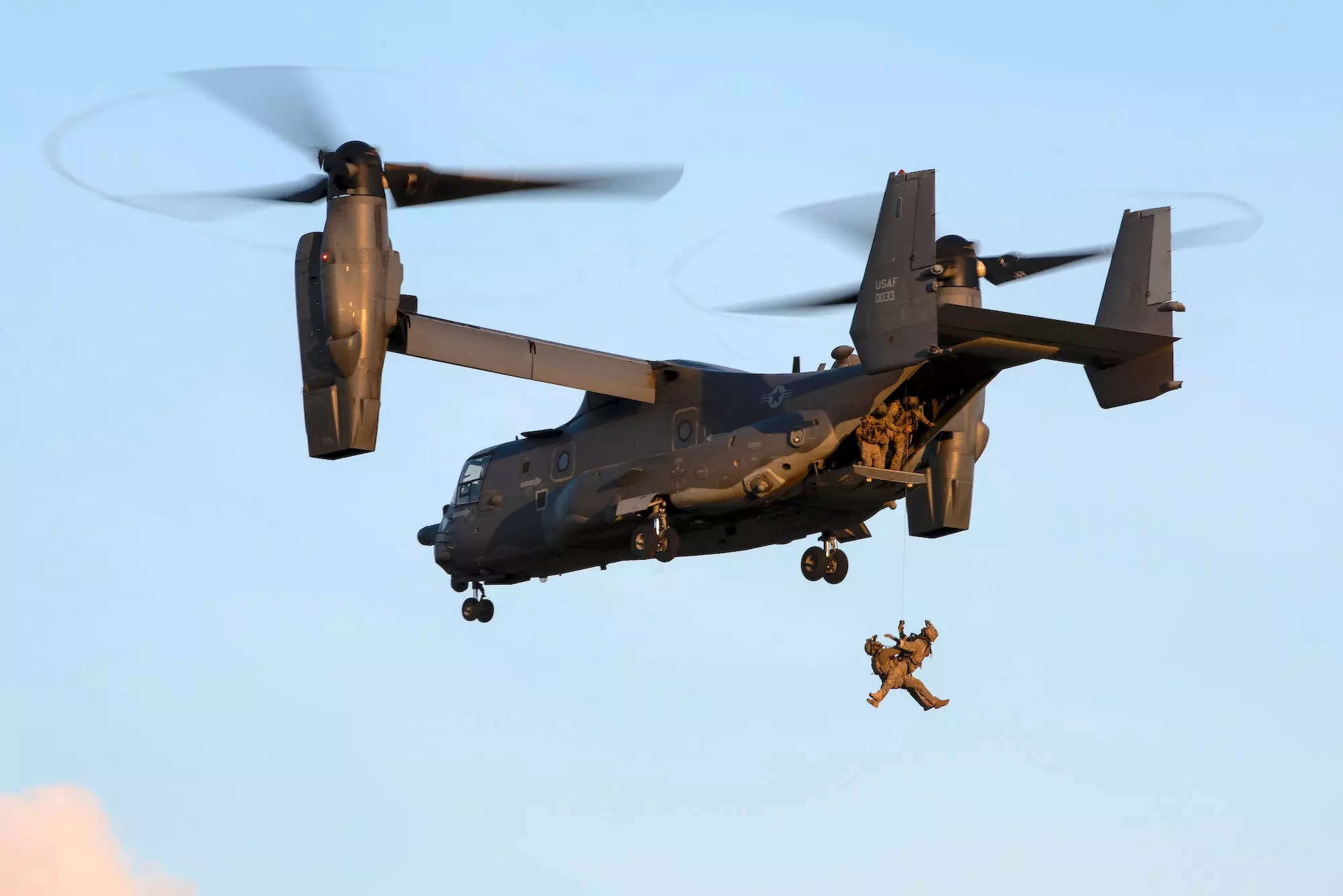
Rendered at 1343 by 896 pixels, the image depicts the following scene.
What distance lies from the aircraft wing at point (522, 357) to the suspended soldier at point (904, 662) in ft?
20.3

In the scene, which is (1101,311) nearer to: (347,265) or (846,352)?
(846,352)

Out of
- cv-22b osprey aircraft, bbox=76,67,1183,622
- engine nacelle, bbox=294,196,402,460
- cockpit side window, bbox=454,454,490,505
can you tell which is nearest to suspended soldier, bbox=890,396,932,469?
cv-22b osprey aircraft, bbox=76,67,1183,622

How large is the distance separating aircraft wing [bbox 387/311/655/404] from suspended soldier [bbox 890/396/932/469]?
502 cm

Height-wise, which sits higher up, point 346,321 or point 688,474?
point 346,321

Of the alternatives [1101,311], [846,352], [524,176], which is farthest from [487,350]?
[1101,311]

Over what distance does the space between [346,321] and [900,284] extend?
29.5 feet

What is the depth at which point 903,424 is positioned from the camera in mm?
45250

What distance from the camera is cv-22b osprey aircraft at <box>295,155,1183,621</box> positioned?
43.0 metres

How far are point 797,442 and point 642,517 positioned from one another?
342 centimetres

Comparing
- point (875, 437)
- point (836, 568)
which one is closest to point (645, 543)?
point (836, 568)

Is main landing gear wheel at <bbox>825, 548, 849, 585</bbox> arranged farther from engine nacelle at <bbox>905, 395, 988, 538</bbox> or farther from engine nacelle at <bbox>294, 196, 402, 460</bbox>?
engine nacelle at <bbox>294, 196, 402, 460</bbox>

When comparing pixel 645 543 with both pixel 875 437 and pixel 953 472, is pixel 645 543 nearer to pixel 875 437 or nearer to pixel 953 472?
pixel 875 437

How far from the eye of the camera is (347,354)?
142ft

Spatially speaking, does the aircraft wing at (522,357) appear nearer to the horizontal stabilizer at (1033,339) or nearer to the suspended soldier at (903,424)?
the suspended soldier at (903,424)
